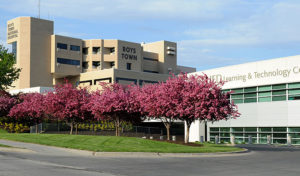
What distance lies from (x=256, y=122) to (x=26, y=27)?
63517 mm

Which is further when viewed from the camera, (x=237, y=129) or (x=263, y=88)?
(x=237, y=129)

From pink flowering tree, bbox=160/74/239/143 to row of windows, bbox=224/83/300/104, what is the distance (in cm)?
946

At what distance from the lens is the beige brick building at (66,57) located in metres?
89.2

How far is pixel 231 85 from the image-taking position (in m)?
44.3

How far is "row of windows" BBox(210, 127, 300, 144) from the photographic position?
38625 mm

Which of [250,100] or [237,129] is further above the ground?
[250,100]

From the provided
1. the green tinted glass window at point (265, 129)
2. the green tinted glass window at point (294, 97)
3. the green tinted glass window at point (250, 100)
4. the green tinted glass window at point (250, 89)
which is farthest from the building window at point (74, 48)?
the green tinted glass window at point (294, 97)

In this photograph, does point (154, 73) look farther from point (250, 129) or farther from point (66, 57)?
point (250, 129)

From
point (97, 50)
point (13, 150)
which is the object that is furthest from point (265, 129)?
point (97, 50)

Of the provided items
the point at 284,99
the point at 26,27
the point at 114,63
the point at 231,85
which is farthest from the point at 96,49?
the point at 284,99

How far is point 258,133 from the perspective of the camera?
1645 inches

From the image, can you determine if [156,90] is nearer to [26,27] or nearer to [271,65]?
[271,65]

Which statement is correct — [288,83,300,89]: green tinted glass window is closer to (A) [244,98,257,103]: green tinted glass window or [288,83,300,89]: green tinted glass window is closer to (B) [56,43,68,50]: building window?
(A) [244,98,257,103]: green tinted glass window

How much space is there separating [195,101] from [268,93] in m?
12.6
